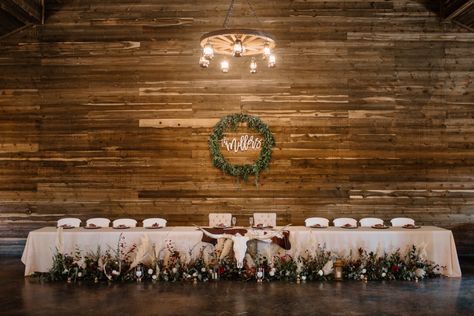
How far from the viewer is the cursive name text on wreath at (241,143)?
909 centimetres

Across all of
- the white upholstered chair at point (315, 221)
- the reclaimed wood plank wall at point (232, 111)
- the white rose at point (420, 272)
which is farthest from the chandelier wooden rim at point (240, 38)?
the white rose at point (420, 272)

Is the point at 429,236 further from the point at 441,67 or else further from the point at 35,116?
the point at 35,116

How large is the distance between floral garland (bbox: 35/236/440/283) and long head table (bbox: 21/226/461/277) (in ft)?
0.39

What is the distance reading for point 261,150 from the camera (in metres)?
9.05

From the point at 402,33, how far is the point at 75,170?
23.4ft

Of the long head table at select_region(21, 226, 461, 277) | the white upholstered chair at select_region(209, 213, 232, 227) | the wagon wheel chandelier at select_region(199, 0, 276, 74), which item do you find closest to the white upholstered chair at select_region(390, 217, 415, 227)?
the long head table at select_region(21, 226, 461, 277)

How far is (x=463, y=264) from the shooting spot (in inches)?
327

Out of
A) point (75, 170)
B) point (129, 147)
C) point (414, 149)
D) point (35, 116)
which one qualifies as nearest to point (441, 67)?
point (414, 149)

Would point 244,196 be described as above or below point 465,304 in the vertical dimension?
above

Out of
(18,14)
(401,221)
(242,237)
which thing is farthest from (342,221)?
(18,14)

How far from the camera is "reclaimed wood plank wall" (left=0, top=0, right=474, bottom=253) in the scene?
9133 mm

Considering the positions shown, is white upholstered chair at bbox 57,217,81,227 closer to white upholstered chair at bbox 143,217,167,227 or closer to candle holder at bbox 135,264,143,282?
white upholstered chair at bbox 143,217,167,227

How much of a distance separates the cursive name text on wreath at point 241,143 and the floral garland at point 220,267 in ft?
8.69

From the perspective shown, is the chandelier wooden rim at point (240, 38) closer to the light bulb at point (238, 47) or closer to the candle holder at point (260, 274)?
the light bulb at point (238, 47)
